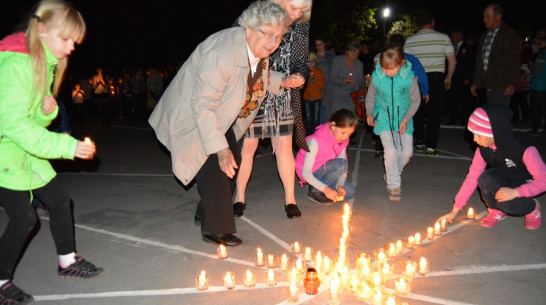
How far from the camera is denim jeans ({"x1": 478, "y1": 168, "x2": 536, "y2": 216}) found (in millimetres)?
5070

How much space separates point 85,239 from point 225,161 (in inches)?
77.8

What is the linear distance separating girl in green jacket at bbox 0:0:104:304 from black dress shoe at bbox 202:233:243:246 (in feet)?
4.84

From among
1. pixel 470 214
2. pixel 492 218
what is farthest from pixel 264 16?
pixel 492 218

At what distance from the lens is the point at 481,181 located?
530cm

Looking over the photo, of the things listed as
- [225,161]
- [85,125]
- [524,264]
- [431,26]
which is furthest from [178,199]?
[85,125]

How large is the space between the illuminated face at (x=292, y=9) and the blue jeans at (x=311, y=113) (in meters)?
5.95

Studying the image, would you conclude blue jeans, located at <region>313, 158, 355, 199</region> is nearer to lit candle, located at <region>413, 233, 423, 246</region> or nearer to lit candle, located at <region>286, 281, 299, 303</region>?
lit candle, located at <region>413, 233, 423, 246</region>

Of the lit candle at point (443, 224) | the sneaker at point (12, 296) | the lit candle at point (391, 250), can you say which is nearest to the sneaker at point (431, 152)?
the lit candle at point (443, 224)

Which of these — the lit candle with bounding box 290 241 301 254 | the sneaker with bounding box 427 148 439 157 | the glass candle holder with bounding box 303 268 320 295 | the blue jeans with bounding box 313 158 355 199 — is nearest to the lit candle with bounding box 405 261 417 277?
the glass candle holder with bounding box 303 268 320 295

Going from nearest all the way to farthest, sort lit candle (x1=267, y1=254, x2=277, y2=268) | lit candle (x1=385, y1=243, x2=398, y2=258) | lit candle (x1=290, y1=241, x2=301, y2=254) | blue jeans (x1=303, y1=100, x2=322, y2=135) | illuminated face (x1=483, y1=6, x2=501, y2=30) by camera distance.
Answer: lit candle (x1=267, y1=254, x2=277, y2=268), lit candle (x1=385, y1=243, x2=398, y2=258), lit candle (x1=290, y1=241, x2=301, y2=254), illuminated face (x1=483, y1=6, x2=501, y2=30), blue jeans (x1=303, y1=100, x2=322, y2=135)

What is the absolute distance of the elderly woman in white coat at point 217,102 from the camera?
4.14m

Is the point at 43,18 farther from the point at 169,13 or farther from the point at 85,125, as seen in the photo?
the point at 169,13

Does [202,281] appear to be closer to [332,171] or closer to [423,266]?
[423,266]

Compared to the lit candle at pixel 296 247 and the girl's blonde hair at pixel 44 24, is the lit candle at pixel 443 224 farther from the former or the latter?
the girl's blonde hair at pixel 44 24
